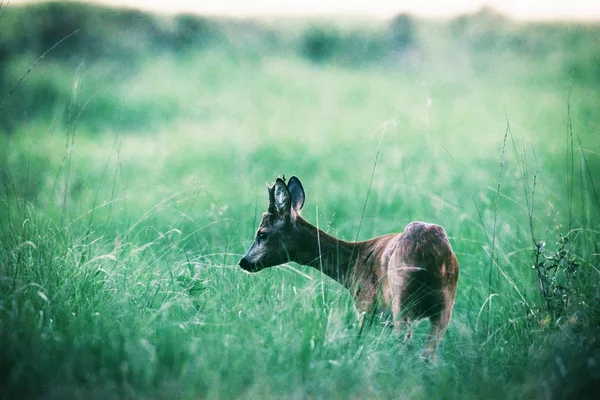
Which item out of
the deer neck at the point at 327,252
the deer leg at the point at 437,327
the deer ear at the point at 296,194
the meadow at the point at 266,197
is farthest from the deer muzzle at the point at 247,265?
the deer leg at the point at 437,327

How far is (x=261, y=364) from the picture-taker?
14.6 feet

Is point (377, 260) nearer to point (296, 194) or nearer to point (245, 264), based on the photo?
point (296, 194)

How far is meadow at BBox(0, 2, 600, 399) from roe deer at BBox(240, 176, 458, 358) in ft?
0.63

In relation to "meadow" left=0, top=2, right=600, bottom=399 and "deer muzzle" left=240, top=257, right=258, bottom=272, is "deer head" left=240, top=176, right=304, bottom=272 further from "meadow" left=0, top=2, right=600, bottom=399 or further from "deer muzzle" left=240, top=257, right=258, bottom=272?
"meadow" left=0, top=2, right=600, bottom=399

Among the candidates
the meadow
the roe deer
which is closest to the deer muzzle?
the roe deer

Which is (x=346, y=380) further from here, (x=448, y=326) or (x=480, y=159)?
(x=480, y=159)

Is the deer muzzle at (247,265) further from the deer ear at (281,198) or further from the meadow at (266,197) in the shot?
the deer ear at (281,198)

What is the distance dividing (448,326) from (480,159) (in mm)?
4301

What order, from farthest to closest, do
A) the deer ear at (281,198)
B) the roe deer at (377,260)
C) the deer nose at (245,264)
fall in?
1. the deer nose at (245,264)
2. the deer ear at (281,198)
3. the roe deer at (377,260)

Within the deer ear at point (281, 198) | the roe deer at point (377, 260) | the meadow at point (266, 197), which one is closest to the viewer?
the meadow at point (266, 197)

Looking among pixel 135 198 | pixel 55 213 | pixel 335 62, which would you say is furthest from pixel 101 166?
pixel 335 62

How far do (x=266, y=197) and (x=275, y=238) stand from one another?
239 centimetres

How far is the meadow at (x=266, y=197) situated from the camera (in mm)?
4508

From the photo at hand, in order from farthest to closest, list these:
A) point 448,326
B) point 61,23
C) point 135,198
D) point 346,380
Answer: point 61,23, point 135,198, point 448,326, point 346,380
